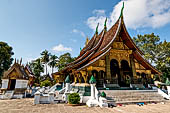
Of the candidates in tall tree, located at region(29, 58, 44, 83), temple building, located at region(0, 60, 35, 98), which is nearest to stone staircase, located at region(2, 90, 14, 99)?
temple building, located at region(0, 60, 35, 98)

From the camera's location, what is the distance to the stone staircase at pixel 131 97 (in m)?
6.99

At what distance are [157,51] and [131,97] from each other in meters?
20.0

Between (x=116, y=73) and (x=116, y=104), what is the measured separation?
6970 mm

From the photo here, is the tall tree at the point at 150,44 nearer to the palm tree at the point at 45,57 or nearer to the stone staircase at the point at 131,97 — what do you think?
the stone staircase at the point at 131,97

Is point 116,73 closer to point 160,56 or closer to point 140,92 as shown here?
point 140,92

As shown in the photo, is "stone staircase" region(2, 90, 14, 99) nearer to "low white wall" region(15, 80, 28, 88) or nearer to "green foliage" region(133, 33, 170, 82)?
"low white wall" region(15, 80, 28, 88)

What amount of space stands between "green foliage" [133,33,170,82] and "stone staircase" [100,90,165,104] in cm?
1538

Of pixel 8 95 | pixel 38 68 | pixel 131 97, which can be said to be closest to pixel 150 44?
pixel 131 97

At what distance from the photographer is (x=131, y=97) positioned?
7.54m

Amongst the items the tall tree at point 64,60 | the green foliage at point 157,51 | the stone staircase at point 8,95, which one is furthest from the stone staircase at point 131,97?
the tall tree at point 64,60

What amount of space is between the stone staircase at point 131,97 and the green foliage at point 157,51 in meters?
15.4

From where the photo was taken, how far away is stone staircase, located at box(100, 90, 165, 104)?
22.9ft

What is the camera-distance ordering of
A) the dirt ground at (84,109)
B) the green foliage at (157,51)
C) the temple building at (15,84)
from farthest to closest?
the green foliage at (157,51) → the temple building at (15,84) → the dirt ground at (84,109)

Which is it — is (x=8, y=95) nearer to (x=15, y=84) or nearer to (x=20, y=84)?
(x=15, y=84)
